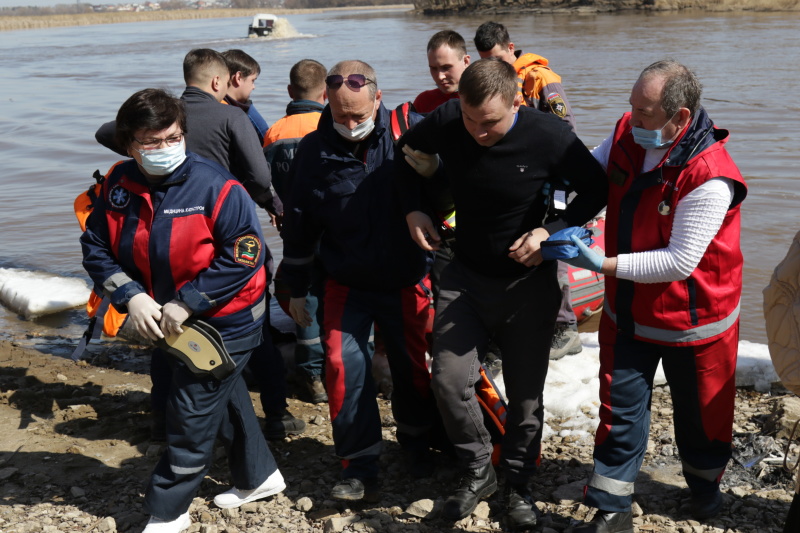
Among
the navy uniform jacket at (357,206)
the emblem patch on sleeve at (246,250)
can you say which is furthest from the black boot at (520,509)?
the emblem patch on sleeve at (246,250)

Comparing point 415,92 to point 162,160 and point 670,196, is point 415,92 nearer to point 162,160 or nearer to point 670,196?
point 162,160

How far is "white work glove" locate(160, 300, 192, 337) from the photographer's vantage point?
3641 millimetres

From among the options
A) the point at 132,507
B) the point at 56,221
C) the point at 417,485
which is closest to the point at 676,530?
the point at 417,485

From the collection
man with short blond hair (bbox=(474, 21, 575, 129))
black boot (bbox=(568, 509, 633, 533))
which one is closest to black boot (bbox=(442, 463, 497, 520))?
black boot (bbox=(568, 509, 633, 533))

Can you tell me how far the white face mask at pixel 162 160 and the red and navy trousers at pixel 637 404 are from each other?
192 cm

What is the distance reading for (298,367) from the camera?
5527 millimetres

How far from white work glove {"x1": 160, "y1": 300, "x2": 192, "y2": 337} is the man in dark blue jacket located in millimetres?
753

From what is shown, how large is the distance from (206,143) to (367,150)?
1.28 meters

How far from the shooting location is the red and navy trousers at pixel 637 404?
361 centimetres

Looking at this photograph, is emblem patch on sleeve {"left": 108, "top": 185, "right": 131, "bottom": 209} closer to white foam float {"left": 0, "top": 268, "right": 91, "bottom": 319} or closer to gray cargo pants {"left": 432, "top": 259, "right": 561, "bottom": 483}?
gray cargo pants {"left": 432, "top": 259, "right": 561, "bottom": 483}

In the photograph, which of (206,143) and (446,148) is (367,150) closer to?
(446,148)

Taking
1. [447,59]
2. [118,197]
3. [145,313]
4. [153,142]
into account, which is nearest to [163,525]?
[145,313]

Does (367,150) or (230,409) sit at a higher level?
(367,150)

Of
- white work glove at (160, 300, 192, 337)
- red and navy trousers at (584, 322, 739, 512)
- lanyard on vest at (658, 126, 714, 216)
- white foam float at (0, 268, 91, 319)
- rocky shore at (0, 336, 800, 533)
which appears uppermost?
lanyard on vest at (658, 126, 714, 216)
